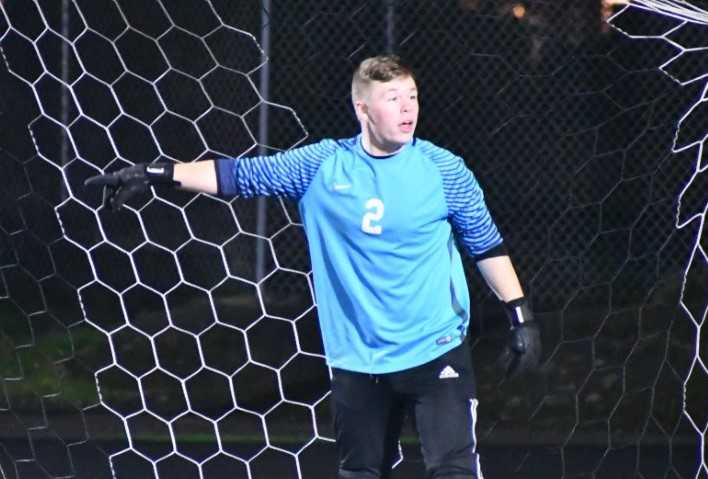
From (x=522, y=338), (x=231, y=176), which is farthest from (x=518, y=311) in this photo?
(x=231, y=176)

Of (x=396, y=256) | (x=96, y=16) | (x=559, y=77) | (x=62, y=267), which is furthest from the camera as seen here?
(x=62, y=267)

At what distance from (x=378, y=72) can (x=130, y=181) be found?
0.77 metres

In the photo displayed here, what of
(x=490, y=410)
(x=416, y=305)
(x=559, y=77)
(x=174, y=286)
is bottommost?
(x=490, y=410)

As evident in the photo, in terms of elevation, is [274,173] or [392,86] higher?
[392,86]

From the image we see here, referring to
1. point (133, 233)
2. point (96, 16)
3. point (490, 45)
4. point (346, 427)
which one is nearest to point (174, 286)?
point (133, 233)

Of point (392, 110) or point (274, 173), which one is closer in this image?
point (392, 110)

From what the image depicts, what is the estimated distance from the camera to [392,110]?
12.6 feet

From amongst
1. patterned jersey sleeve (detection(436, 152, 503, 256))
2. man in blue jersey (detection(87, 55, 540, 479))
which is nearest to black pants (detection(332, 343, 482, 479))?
man in blue jersey (detection(87, 55, 540, 479))

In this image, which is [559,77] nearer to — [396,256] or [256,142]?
[256,142]

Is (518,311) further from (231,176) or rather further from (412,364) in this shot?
(231,176)

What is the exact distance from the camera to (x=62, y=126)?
239 inches

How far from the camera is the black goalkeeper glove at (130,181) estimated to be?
3953 mm

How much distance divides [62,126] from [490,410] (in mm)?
2242

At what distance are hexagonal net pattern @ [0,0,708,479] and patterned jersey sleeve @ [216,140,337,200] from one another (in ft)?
5.01
